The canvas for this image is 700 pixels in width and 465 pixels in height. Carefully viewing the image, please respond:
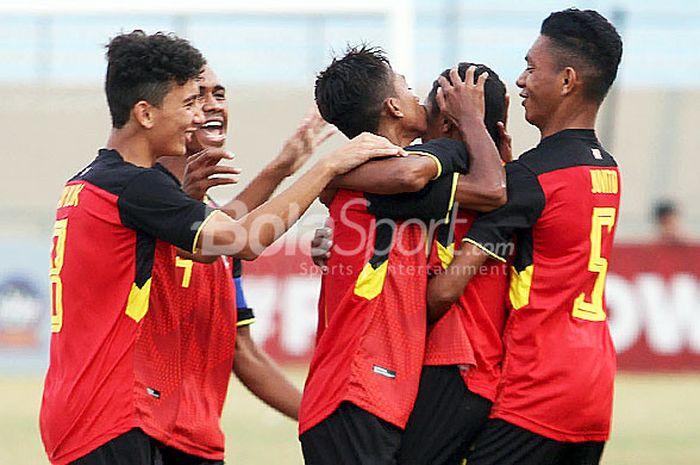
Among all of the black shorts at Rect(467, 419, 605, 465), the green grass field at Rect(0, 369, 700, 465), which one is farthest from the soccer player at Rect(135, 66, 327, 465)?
the green grass field at Rect(0, 369, 700, 465)

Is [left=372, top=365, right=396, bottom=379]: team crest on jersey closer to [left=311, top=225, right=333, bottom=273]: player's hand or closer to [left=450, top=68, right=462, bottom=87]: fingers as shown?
[left=311, top=225, right=333, bottom=273]: player's hand

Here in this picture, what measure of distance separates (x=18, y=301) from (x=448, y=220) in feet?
37.5

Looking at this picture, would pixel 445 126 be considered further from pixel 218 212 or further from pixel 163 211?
pixel 163 211

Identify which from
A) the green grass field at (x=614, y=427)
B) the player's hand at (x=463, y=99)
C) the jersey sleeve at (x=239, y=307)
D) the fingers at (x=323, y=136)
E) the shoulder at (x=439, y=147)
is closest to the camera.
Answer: the shoulder at (x=439, y=147)

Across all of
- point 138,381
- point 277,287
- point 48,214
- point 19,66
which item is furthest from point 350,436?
point 19,66

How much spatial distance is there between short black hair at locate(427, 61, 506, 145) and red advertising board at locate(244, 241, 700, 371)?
972cm

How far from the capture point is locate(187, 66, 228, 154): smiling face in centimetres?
586

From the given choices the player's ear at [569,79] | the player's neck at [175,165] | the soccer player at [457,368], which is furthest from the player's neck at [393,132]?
the player's neck at [175,165]

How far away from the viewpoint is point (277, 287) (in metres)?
15.1

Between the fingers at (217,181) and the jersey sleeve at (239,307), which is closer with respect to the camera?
the fingers at (217,181)

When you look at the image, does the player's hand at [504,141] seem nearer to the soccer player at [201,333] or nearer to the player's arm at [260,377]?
the soccer player at [201,333]

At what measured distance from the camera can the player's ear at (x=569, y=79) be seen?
197 inches

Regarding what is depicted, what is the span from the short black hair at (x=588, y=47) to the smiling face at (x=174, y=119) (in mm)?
1431

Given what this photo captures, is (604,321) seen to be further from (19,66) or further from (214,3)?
(19,66)
